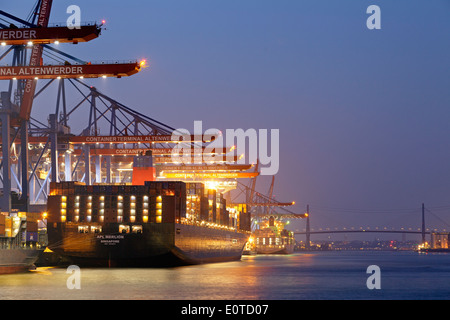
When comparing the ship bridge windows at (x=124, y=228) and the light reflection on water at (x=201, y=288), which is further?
the ship bridge windows at (x=124, y=228)

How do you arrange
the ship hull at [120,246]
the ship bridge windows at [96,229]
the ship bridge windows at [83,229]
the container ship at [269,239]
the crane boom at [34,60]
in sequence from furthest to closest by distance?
the container ship at [269,239], the ship bridge windows at [83,229], the ship bridge windows at [96,229], the ship hull at [120,246], the crane boom at [34,60]

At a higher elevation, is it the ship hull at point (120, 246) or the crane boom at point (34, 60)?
the crane boom at point (34, 60)

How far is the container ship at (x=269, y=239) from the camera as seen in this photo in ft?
511

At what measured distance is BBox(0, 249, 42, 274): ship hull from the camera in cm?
4750

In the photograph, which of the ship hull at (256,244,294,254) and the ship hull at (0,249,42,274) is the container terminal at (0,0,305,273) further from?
the ship hull at (256,244,294,254)

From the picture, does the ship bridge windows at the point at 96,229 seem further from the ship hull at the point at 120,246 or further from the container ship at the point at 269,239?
the container ship at the point at 269,239

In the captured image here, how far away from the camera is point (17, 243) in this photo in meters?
50.2

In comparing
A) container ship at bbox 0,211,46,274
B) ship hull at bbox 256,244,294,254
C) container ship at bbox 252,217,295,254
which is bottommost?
ship hull at bbox 256,244,294,254

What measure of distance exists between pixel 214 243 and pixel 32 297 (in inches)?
1698

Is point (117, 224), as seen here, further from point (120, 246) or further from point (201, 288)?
point (201, 288)

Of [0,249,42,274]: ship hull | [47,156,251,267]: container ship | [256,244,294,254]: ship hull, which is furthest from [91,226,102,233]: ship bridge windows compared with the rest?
[256,244,294,254]: ship hull

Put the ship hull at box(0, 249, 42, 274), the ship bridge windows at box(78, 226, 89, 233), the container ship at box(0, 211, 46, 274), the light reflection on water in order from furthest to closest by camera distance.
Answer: the ship bridge windows at box(78, 226, 89, 233) → the container ship at box(0, 211, 46, 274) → the ship hull at box(0, 249, 42, 274) → the light reflection on water

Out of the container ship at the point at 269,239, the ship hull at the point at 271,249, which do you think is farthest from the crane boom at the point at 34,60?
the ship hull at the point at 271,249

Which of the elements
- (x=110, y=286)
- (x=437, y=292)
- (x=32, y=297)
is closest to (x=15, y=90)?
(x=110, y=286)
